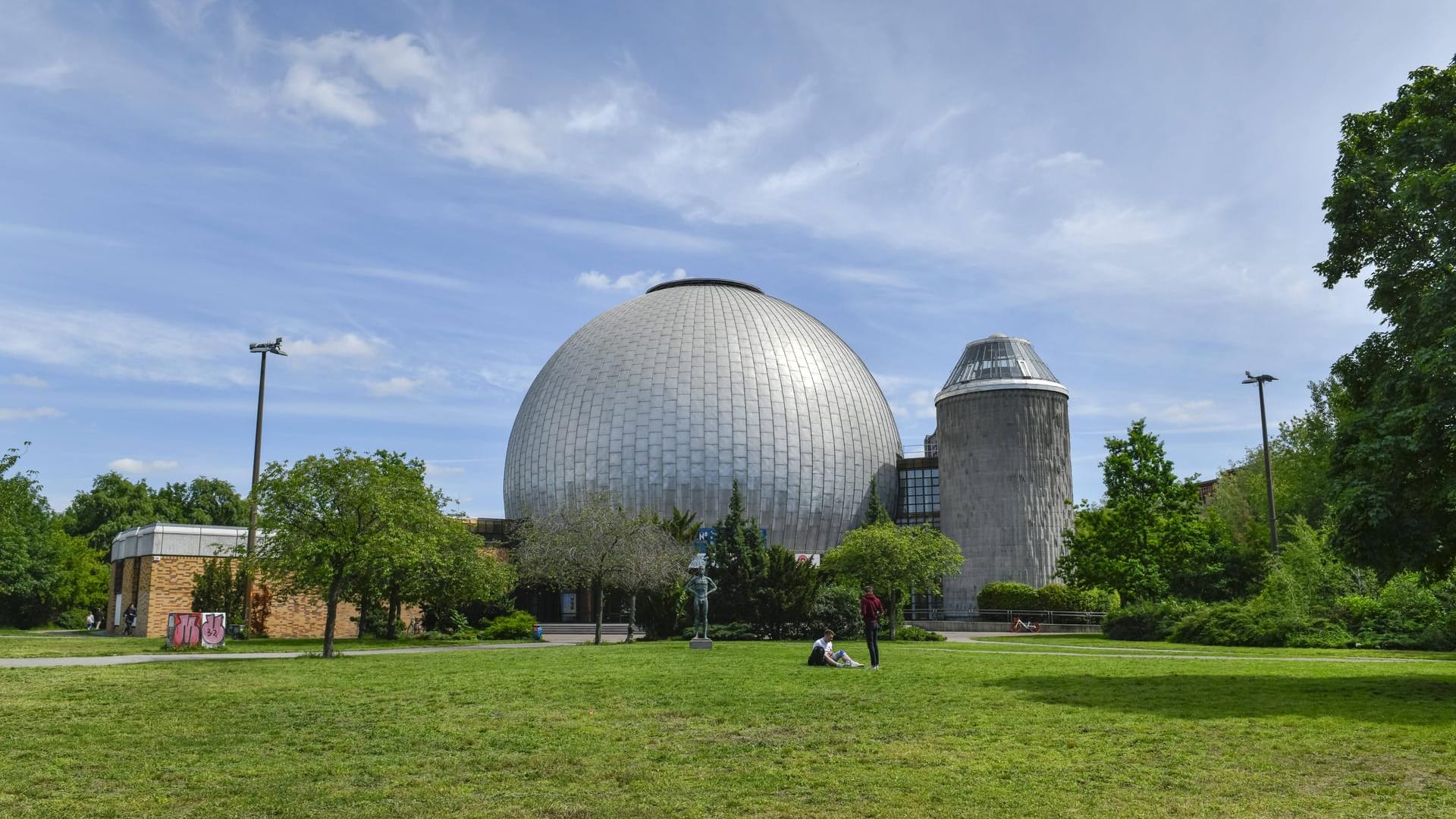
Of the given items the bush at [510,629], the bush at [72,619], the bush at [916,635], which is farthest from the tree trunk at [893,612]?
the bush at [72,619]

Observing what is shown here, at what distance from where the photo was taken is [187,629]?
29.3 m

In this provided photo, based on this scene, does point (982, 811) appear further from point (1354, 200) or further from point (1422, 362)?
point (1354, 200)

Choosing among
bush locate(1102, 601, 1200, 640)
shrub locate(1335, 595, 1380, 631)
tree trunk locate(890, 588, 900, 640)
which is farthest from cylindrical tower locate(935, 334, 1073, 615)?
shrub locate(1335, 595, 1380, 631)

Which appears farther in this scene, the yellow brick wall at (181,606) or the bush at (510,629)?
the yellow brick wall at (181,606)

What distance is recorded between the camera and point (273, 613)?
142 ft

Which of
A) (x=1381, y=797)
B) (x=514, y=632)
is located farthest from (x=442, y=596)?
(x=1381, y=797)

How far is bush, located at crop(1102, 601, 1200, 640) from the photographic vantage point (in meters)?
36.4

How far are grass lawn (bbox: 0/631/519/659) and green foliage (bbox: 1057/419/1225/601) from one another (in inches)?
917

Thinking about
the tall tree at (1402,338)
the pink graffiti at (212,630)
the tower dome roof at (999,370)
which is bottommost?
the pink graffiti at (212,630)

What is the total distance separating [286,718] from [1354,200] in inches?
698

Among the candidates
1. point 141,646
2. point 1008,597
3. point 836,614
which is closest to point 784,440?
point 1008,597

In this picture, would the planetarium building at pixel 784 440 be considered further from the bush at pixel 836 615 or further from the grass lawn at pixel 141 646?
the grass lawn at pixel 141 646

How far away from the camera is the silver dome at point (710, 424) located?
192 ft

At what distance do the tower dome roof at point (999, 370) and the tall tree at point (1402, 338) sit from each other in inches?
1636
